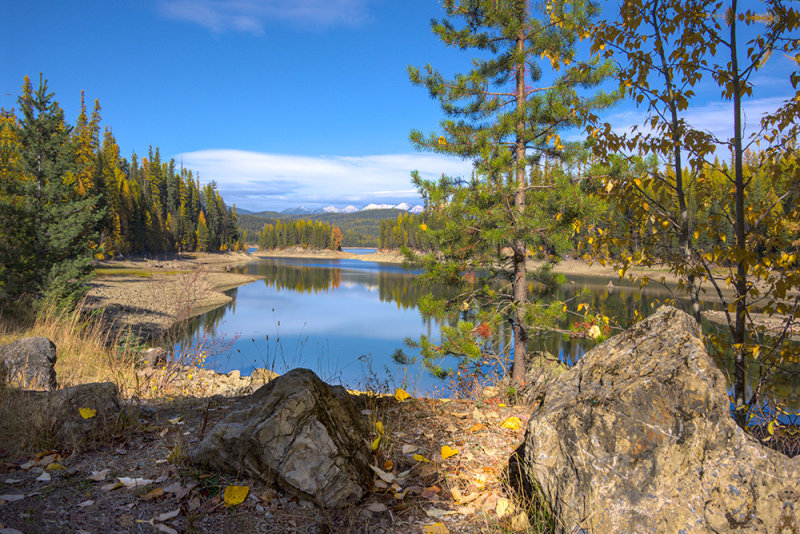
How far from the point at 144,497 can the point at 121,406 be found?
1.74 m

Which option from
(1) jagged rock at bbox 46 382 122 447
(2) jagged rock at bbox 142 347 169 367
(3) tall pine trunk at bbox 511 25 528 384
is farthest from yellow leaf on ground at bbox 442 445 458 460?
(2) jagged rock at bbox 142 347 169 367

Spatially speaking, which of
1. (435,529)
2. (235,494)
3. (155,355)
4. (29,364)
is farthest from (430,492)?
(155,355)

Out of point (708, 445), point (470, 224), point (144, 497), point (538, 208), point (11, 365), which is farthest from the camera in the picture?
point (470, 224)

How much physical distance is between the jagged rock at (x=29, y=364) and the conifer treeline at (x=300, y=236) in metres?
129

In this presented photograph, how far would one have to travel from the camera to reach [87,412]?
12.2ft

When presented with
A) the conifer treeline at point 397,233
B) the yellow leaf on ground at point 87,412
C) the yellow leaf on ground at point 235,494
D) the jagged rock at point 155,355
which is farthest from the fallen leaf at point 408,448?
the conifer treeline at point 397,233

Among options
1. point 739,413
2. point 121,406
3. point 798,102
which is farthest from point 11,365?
point 798,102

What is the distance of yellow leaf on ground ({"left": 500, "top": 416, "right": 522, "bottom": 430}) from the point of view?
406 centimetres

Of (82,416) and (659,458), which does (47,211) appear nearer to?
(82,416)

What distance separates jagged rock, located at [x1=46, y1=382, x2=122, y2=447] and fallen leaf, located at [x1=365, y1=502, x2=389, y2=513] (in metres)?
2.46

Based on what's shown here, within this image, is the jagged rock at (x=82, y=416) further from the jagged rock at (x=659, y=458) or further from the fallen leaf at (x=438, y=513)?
the jagged rock at (x=659, y=458)

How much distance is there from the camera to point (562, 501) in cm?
241

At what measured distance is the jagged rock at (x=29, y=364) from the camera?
5.46 m

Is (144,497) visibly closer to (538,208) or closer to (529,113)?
(538,208)
